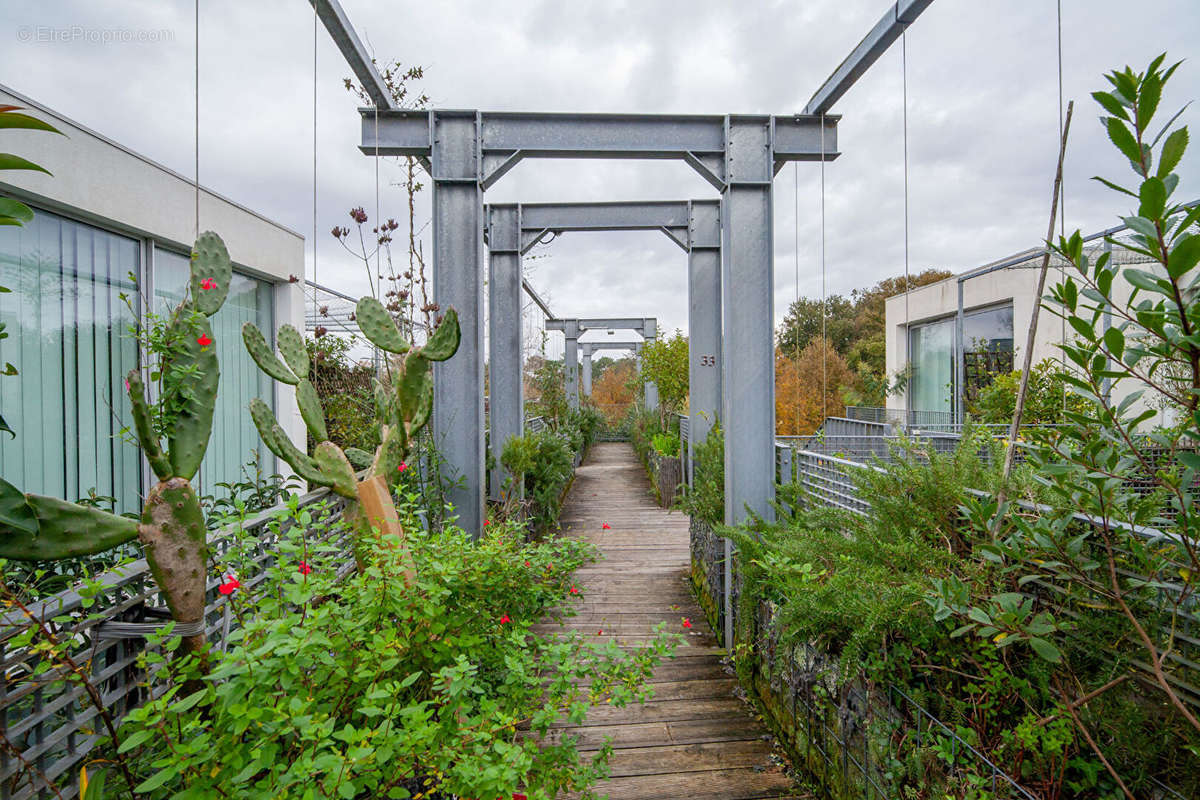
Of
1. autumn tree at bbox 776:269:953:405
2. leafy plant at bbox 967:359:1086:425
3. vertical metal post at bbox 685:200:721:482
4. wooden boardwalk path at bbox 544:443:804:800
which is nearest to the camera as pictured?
wooden boardwalk path at bbox 544:443:804:800

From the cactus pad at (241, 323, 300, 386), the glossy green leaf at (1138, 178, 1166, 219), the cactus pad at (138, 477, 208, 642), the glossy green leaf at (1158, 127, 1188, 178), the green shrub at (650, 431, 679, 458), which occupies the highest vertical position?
the glossy green leaf at (1158, 127, 1188, 178)

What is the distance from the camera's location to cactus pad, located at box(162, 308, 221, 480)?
1875 millimetres

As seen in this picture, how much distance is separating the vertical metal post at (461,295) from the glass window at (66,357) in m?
1.82

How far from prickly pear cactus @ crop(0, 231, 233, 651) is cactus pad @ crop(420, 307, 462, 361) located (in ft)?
3.79

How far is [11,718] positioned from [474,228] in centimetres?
321

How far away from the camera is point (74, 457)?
368 cm

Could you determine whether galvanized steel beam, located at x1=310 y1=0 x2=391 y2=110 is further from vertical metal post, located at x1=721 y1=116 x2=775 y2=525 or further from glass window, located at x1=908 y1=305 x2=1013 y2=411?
glass window, located at x1=908 y1=305 x2=1013 y2=411

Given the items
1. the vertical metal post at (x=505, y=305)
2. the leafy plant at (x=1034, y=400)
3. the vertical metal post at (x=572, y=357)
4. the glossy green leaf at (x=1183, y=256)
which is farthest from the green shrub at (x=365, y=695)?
the vertical metal post at (x=572, y=357)

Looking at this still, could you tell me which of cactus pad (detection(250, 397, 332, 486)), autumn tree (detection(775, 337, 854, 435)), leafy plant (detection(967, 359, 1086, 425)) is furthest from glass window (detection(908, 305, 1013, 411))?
cactus pad (detection(250, 397, 332, 486))

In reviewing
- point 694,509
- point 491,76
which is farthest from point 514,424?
point 491,76

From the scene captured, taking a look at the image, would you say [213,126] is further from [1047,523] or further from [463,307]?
[1047,523]

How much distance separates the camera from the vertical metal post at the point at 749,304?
3885 millimetres

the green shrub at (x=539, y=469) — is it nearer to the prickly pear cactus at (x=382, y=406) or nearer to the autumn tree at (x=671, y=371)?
the prickly pear cactus at (x=382, y=406)

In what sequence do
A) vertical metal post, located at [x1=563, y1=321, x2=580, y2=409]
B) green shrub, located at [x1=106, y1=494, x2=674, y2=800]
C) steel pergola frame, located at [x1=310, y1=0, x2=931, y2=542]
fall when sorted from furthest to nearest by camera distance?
vertical metal post, located at [x1=563, y1=321, x2=580, y2=409]
steel pergola frame, located at [x1=310, y1=0, x2=931, y2=542]
green shrub, located at [x1=106, y1=494, x2=674, y2=800]
